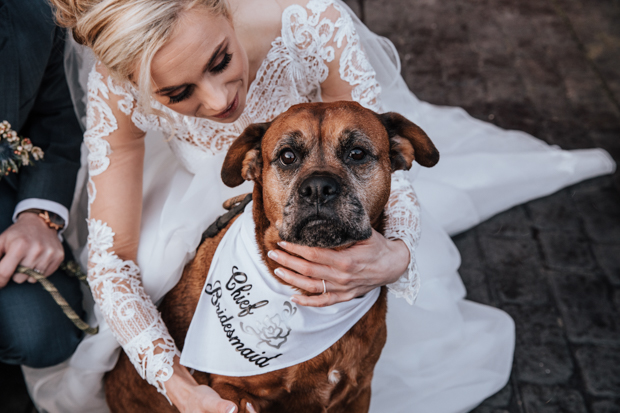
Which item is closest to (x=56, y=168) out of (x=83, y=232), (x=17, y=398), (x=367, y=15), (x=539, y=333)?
(x=83, y=232)

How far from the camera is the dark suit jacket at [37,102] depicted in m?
2.34

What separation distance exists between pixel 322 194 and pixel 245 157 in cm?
48

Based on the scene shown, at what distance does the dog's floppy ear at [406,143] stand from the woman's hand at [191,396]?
3.83 feet

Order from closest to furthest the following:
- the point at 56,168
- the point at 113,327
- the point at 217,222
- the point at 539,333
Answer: the point at 113,327 → the point at 217,222 → the point at 56,168 → the point at 539,333

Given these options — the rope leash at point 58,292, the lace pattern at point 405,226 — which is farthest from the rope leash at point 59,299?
the lace pattern at point 405,226

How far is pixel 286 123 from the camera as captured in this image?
1856mm

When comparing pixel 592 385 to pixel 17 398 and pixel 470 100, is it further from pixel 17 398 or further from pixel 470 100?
pixel 17 398

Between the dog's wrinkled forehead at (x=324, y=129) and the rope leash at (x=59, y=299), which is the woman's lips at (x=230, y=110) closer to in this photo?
the dog's wrinkled forehead at (x=324, y=129)

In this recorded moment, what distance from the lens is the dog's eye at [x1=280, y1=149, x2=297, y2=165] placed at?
73.5 inches

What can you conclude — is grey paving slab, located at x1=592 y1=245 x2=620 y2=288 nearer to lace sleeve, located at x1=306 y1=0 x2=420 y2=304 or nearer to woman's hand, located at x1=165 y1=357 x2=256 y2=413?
lace sleeve, located at x1=306 y1=0 x2=420 y2=304

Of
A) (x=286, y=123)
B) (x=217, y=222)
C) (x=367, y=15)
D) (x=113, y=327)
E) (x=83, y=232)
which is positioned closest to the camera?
(x=286, y=123)

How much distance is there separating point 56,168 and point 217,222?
42.4 inches

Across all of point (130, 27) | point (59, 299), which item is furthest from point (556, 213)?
point (59, 299)

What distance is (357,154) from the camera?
1.86 m
